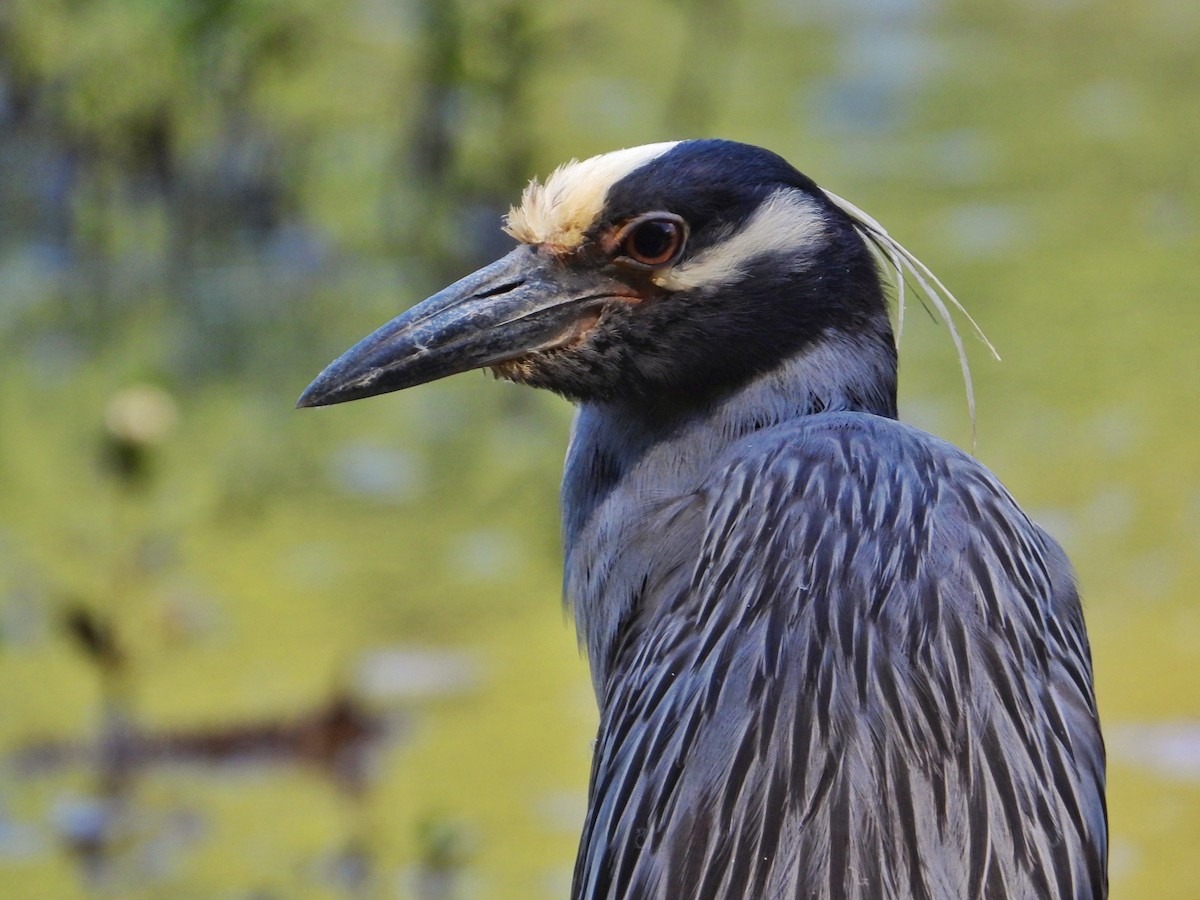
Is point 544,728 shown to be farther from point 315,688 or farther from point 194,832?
point 194,832

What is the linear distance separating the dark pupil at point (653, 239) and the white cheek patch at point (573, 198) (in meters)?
0.06

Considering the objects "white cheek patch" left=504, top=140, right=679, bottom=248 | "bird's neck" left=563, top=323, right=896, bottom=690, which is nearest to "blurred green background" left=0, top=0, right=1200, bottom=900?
"bird's neck" left=563, top=323, right=896, bottom=690

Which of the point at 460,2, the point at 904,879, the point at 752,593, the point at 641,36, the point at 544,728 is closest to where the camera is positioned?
the point at 904,879

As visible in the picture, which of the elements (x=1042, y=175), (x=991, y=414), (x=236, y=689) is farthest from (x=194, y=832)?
(x=1042, y=175)

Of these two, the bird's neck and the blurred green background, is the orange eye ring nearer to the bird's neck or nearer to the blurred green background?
the bird's neck

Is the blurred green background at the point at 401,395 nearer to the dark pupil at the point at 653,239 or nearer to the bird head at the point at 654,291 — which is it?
the bird head at the point at 654,291

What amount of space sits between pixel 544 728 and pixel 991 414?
5.71 feet

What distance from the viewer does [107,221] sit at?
19.1ft

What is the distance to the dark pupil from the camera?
2.21 meters

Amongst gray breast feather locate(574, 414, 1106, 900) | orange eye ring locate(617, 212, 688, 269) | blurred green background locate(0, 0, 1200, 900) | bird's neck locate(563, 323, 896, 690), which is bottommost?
gray breast feather locate(574, 414, 1106, 900)

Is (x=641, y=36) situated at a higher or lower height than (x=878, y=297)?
higher

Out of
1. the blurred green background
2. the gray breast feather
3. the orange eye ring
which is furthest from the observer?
the blurred green background

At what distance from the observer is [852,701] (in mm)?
1869

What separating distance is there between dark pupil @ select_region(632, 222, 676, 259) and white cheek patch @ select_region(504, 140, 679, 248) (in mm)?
61
